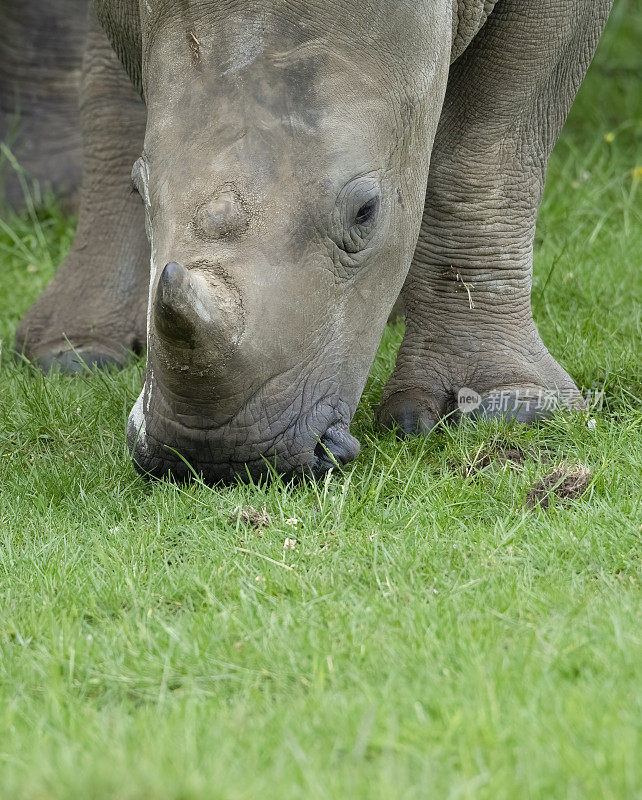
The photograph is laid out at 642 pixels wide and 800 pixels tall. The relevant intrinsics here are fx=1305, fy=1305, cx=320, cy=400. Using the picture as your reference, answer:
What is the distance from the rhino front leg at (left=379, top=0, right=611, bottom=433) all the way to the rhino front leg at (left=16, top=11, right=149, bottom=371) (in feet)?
5.23

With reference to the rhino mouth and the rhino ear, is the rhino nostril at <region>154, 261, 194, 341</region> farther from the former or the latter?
the rhino ear

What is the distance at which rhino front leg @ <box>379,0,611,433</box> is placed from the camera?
4.39 m

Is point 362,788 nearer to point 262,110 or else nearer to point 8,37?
point 262,110

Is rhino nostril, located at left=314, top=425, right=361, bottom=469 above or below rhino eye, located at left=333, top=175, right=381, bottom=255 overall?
below

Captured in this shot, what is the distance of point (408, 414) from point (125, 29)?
161cm

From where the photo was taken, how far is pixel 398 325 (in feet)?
18.2

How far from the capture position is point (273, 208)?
11.3 feet

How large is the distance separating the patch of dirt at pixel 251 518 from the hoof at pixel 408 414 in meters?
0.87

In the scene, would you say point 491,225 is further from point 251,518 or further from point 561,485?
point 251,518

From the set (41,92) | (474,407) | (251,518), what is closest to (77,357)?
(474,407)

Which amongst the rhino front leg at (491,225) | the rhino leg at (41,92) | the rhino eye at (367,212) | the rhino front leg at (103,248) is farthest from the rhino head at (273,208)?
the rhino leg at (41,92)

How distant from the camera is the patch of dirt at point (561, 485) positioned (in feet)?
12.1

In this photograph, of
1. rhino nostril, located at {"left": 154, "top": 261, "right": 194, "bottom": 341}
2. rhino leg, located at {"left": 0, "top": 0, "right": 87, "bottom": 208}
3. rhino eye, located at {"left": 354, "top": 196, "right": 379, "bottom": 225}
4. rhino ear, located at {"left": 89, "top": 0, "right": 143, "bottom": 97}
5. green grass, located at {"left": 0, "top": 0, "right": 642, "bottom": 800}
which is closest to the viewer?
green grass, located at {"left": 0, "top": 0, "right": 642, "bottom": 800}

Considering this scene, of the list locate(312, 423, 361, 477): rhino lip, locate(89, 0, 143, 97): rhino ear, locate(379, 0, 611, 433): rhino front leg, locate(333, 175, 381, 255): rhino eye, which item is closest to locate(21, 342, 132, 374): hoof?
locate(89, 0, 143, 97): rhino ear
